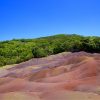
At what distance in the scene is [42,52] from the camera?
29.4m

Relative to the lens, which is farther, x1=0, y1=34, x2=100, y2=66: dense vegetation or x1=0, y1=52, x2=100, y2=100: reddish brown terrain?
x1=0, y1=34, x2=100, y2=66: dense vegetation

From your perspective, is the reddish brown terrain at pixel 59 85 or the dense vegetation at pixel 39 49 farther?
the dense vegetation at pixel 39 49

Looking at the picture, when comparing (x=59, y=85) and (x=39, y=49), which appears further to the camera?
(x=39, y=49)

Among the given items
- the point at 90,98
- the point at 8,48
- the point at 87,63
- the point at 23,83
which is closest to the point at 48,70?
the point at 87,63

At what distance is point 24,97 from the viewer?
9906mm

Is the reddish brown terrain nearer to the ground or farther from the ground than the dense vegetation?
nearer to the ground

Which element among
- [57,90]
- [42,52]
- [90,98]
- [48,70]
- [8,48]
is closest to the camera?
[90,98]

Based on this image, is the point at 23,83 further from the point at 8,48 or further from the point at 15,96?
the point at 8,48

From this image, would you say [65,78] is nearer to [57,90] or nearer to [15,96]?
[57,90]

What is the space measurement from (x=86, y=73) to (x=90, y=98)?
3800mm

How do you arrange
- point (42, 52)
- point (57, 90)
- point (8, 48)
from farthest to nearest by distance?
point (8, 48)
point (42, 52)
point (57, 90)

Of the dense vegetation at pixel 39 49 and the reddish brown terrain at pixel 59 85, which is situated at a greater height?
the dense vegetation at pixel 39 49

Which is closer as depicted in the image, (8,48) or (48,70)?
(48,70)

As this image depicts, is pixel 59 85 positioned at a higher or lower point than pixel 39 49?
lower
